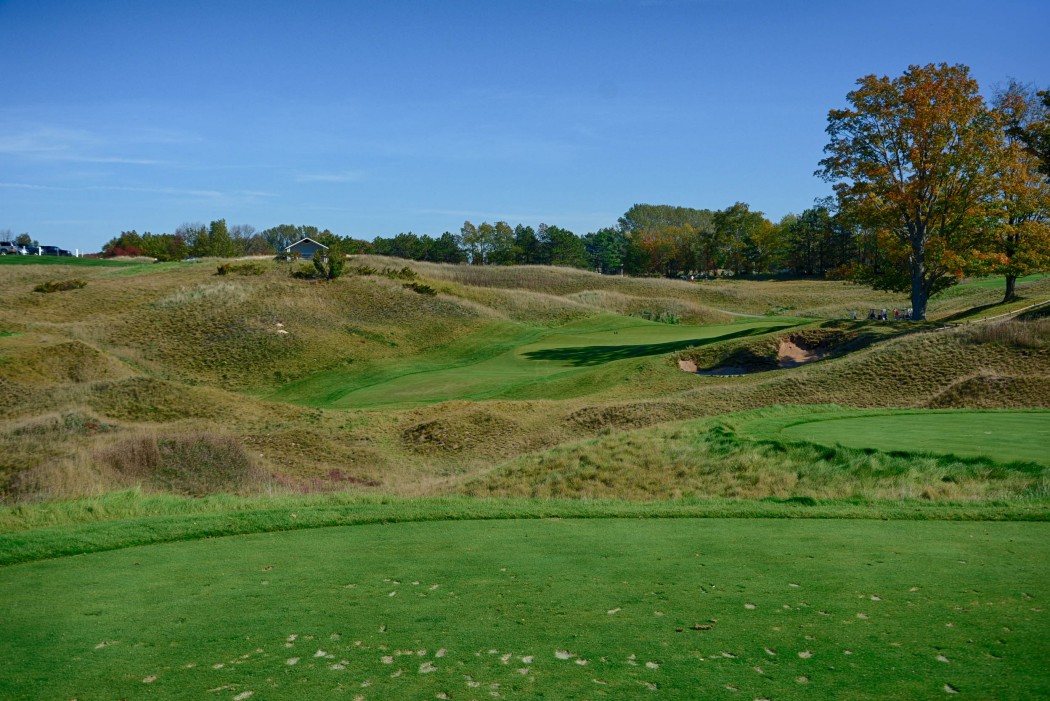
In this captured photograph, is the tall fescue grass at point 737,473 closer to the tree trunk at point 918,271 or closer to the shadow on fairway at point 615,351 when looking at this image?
the shadow on fairway at point 615,351

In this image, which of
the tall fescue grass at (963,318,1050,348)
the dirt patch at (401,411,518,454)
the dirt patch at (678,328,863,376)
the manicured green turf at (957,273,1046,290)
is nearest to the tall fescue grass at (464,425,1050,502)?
the dirt patch at (401,411,518,454)

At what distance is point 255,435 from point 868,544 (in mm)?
17676

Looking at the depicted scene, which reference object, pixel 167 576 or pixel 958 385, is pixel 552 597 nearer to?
pixel 167 576

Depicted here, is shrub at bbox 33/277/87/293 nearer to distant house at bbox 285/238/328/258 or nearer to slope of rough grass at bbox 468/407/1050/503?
distant house at bbox 285/238/328/258

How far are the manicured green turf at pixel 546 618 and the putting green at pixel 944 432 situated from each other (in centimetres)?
457

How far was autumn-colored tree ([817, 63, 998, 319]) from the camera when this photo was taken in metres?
Result: 33.1

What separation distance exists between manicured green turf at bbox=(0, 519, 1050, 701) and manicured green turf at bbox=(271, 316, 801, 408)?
72.6 feet

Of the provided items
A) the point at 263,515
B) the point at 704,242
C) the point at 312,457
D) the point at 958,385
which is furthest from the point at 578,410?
the point at 704,242

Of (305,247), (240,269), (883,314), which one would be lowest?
(883,314)

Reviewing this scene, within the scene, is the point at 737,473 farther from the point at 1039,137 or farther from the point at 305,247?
the point at 305,247

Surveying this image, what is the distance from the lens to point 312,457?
20719 millimetres

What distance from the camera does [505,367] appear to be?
125 ft

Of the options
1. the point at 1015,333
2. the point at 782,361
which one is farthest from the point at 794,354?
the point at 1015,333

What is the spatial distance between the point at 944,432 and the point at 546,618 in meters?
11.4
